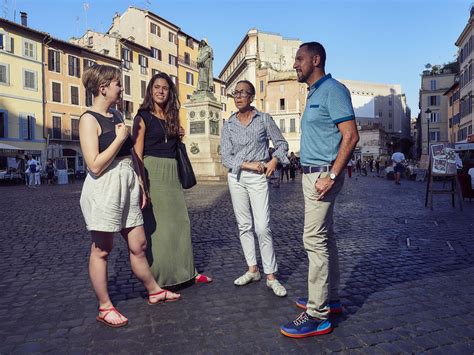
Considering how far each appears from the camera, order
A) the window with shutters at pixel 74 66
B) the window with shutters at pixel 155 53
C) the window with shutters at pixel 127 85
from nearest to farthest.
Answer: the window with shutters at pixel 74 66 → the window with shutters at pixel 127 85 → the window with shutters at pixel 155 53

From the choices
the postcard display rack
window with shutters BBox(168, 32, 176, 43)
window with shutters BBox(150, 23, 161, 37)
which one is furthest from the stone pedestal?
window with shutters BBox(168, 32, 176, 43)

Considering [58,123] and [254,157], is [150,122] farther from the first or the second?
[58,123]

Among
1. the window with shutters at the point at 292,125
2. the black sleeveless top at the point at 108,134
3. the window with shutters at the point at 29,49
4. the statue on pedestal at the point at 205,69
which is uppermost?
the window with shutters at the point at 29,49

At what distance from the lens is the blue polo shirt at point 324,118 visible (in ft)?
9.00

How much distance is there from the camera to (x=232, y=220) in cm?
815

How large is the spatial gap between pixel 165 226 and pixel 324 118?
1758 mm

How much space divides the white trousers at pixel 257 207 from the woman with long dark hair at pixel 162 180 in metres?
0.55

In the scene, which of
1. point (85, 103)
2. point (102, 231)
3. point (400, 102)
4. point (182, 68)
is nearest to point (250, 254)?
point (102, 231)

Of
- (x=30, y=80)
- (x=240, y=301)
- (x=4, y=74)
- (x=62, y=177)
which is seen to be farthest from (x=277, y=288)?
(x=30, y=80)

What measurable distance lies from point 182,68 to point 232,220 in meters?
48.1

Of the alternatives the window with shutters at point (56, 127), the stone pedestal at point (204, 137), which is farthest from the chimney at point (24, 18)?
the stone pedestal at point (204, 137)

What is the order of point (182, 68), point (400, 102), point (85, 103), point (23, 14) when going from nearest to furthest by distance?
point (23, 14), point (85, 103), point (182, 68), point (400, 102)

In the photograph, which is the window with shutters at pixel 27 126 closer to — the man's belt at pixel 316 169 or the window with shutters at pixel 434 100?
the man's belt at pixel 316 169

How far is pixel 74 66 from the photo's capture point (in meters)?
39.0
